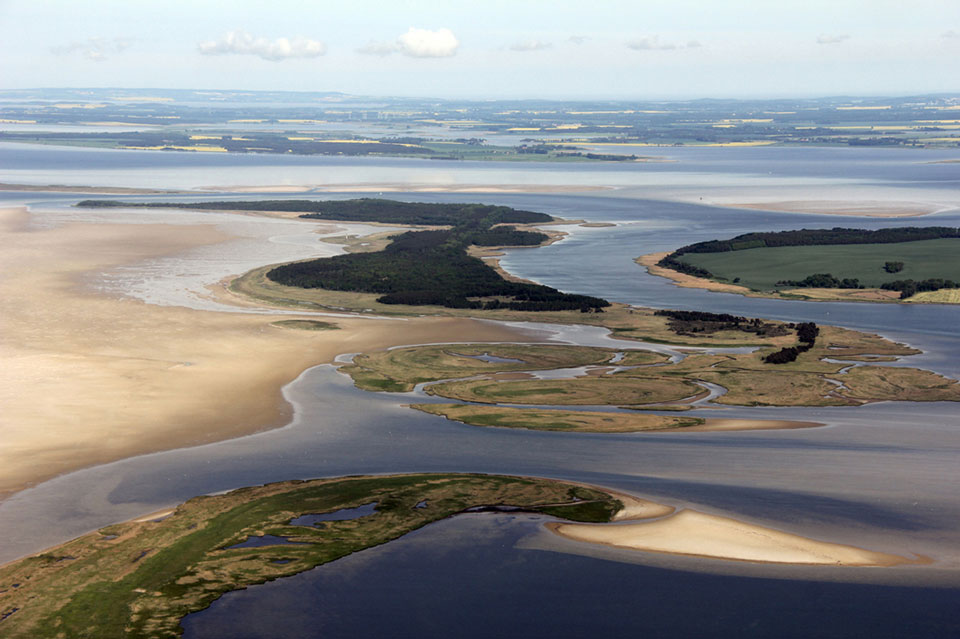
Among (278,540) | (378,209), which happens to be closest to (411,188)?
(378,209)

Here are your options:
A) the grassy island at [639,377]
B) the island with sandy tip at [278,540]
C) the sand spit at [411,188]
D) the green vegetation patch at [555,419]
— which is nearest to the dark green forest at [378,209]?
the sand spit at [411,188]

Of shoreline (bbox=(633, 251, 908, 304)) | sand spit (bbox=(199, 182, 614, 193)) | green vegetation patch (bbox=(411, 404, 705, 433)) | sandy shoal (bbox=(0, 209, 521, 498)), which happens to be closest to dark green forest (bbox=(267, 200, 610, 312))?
sandy shoal (bbox=(0, 209, 521, 498))

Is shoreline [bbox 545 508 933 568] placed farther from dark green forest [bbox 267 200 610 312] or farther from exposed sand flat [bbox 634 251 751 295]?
exposed sand flat [bbox 634 251 751 295]

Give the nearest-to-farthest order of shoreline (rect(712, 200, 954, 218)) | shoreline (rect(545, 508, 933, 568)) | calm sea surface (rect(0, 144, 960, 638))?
calm sea surface (rect(0, 144, 960, 638)), shoreline (rect(545, 508, 933, 568)), shoreline (rect(712, 200, 954, 218))

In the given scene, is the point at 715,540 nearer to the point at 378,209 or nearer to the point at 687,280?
the point at 687,280

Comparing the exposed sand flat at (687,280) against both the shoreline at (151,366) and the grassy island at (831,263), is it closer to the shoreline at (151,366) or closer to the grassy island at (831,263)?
the grassy island at (831,263)
